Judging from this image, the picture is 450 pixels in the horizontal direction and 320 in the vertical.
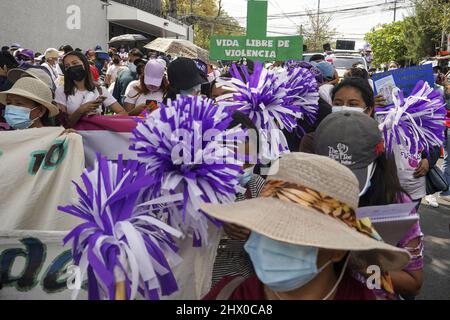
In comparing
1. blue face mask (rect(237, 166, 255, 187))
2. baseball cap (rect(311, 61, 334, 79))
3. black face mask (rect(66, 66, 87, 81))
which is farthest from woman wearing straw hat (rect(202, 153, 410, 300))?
baseball cap (rect(311, 61, 334, 79))

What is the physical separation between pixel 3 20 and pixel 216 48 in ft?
42.5

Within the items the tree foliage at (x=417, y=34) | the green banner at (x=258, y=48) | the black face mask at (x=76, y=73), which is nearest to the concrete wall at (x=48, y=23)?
the black face mask at (x=76, y=73)

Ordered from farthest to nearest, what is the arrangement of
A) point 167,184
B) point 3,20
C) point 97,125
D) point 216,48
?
point 3,20 < point 216,48 < point 97,125 < point 167,184

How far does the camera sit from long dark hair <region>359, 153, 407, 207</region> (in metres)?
2.15

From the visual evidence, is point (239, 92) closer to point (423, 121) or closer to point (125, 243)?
point (423, 121)

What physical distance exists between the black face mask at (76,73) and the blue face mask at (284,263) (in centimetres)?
355

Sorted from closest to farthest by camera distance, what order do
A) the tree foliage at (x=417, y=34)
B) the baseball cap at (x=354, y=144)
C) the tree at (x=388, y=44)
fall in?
the baseball cap at (x=354, y=144) → the tree foliage at (x=417, y=34) → the tree at (x=388, y=44)

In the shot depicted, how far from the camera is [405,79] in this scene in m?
3.66

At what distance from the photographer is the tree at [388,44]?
154 feet

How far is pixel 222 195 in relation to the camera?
1725 mm

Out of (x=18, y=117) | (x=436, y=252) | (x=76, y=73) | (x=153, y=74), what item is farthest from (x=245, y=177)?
(x=436, y=252)

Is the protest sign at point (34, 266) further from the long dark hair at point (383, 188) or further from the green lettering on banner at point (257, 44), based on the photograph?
the green lettering on banner at point (257, 44)

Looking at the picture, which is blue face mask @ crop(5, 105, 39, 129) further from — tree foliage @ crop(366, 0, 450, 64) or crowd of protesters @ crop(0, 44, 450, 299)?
tree foliage @ crop(366, 0, 450, 64)
